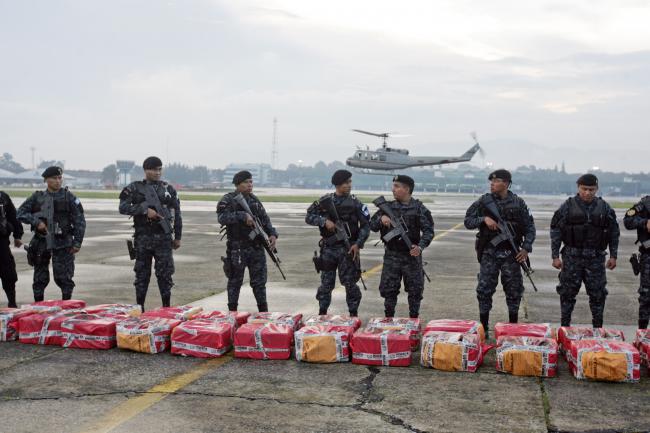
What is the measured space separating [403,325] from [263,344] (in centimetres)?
154

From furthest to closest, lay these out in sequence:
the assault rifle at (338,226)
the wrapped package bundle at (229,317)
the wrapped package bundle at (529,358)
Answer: the assault rifle at (338,226) < the wrapped package bundle at (229,317) < the wrapped package bundle at (529,358)

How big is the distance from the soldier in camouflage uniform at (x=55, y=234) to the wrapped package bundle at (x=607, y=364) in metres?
6.65

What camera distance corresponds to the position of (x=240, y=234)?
8914mm

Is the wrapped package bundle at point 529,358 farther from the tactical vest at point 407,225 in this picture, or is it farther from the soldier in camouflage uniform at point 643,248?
the soldier in camouflage uniform at point 643,248

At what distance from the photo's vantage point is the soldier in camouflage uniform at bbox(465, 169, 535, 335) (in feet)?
27.0

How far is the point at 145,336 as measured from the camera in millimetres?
7000

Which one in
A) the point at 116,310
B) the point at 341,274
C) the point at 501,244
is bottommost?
the point at 116,310

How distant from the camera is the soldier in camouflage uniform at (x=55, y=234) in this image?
925 centimetres

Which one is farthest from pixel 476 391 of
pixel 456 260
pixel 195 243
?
pixel 195 243

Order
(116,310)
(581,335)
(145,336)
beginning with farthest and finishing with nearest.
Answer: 1. (116,310)
2. (145,336)
3. (581,335)

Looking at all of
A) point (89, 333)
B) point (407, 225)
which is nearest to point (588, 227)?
point (407, 225)

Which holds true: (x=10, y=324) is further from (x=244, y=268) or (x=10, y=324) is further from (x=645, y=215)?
(x=645, y=215)

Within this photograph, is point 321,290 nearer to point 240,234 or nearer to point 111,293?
point 240,234

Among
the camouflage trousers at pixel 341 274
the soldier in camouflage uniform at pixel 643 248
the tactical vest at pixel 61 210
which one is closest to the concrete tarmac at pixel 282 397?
the soldier in camouflage uniform at pixel 643 248
